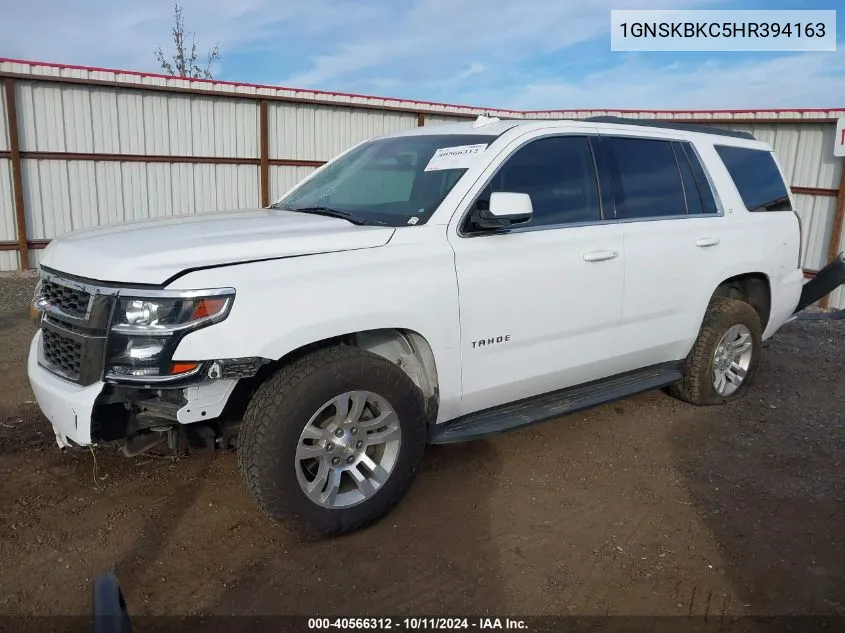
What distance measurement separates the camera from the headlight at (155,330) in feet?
9.22

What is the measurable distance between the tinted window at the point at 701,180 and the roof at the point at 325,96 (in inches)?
282

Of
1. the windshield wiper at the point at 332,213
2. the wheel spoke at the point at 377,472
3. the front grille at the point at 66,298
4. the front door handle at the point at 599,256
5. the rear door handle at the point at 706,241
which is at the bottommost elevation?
the wheel spoke at the point at 377,472

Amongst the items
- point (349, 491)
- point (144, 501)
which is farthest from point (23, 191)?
point (349, 491)

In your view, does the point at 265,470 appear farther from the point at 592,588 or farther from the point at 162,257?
the point at 592,588

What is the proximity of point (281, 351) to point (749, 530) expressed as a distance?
2.48m

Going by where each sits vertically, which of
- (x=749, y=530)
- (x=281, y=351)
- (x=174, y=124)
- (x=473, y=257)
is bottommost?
(x=749, y=530)

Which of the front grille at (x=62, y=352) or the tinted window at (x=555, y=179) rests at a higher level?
the tinted window at (x=555, y=179)

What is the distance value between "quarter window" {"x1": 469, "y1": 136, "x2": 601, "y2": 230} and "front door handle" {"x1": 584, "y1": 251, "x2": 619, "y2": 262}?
22 cm

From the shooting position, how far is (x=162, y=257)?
2.88m

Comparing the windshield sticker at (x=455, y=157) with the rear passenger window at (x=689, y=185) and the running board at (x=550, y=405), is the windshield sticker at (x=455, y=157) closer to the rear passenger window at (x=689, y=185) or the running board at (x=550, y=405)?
the running board at (x=550, y=405)

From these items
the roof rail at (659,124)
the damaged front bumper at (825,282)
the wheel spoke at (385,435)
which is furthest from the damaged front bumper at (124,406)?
the damaged front bumper at (825,282)

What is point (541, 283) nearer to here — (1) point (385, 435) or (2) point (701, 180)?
(1) point (385, 435)

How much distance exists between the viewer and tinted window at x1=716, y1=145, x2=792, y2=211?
520cm

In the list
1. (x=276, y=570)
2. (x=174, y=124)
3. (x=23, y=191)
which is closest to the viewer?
(x=276, y=570)
